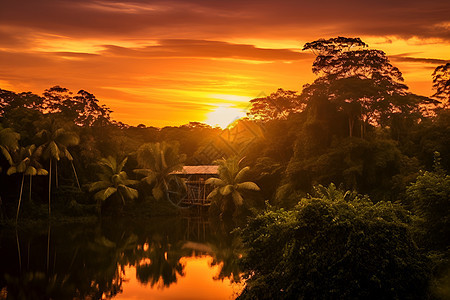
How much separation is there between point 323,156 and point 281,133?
962cm

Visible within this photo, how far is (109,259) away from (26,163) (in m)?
12.7

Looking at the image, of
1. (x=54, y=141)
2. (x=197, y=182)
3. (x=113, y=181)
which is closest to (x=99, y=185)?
(x=113, y=181)

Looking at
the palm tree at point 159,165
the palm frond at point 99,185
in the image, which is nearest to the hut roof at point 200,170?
the palm tree at point 159,165

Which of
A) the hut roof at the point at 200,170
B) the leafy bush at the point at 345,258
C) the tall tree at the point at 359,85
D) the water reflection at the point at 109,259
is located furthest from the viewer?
the hut roof at the point at 200,170

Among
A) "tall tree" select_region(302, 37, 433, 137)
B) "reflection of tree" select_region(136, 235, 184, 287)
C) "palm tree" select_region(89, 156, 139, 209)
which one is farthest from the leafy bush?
"palm tree" select_region(89, 156, 139, 209)

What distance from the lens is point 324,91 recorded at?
34438 mm

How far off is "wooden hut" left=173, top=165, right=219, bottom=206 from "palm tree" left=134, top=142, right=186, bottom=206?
0.83 meters

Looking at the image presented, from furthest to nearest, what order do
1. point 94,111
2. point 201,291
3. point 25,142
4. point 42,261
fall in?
1. point 94,111
2. point 25,142
3. point 42,261
4. point 201,291

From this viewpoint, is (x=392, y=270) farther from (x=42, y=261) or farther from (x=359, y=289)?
(x=42, y=261)

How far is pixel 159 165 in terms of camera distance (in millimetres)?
44625

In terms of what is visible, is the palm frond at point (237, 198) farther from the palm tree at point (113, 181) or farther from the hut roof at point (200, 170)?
the palm tree at point (113, 181)

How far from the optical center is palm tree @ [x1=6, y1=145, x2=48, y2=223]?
33.9 meters

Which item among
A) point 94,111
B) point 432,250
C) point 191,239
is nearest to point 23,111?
point 94,111

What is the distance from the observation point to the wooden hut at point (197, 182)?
4572cm
